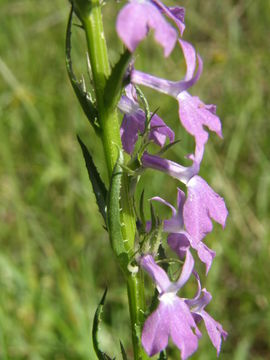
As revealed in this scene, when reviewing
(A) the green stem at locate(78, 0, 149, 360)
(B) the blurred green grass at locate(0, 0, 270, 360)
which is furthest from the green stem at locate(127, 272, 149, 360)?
(B) the blurred green grass at locate(0, 0, 270, 360)

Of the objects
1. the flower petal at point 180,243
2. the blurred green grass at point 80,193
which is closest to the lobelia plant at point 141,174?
the flower petal at point 180,243

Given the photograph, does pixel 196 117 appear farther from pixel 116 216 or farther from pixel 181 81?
pixel 116 216

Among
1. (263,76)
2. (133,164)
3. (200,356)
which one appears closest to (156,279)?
(133,164)

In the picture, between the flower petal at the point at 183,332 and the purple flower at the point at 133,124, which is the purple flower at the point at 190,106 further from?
the flower petal at the point at 183,332

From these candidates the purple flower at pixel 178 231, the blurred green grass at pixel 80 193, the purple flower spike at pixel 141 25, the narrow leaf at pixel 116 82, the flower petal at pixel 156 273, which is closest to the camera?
the purple flower spike at pixel 141 25

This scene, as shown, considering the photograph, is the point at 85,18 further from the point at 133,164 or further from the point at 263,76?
the point at 263,76

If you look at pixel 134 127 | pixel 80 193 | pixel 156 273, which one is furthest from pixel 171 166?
pixel 80 193

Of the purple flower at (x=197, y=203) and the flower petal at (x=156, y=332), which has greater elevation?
the purple flower at (x=197, y=203)

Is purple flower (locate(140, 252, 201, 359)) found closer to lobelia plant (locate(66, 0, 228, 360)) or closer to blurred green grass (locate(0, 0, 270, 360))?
lobelia plant (locate(66, 0, 228, 360))
